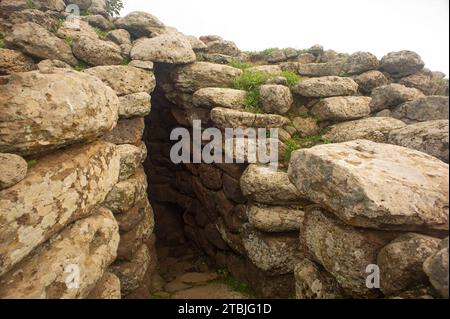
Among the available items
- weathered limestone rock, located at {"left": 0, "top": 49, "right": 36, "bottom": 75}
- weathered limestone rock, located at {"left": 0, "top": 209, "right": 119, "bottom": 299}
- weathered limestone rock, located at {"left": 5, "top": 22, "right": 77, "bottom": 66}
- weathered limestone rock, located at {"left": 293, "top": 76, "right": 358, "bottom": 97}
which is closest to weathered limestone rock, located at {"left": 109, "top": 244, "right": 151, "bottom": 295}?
weathered limestone rock, located at {"left": 0, "top": 209, "right": 119, "bottom": 299}

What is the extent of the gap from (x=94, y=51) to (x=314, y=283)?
510 inches

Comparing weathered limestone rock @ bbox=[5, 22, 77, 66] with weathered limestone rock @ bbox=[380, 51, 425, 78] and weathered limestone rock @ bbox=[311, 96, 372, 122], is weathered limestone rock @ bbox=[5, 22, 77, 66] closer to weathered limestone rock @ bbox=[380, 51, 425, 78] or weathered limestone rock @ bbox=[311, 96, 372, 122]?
weathered limestone rock @ bbox=[311, 96, 372, 122]

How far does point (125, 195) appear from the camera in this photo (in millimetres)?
11883

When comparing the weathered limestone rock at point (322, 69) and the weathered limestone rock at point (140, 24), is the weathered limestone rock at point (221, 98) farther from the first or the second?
the weathered limestone rock at point (322, 69)

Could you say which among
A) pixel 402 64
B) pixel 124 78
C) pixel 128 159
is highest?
pixel 402 64

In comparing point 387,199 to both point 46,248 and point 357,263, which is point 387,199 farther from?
point 46,248

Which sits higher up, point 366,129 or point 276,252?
point 366,129

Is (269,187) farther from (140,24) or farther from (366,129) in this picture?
(140,24)

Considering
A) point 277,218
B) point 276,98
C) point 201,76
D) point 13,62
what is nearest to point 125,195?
point 277,218

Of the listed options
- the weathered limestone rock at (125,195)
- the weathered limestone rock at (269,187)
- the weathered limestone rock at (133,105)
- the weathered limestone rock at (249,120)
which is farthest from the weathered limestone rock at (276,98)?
the weathered limestone rock at (125,195)

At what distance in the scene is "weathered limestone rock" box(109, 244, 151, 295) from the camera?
1202 centimetres

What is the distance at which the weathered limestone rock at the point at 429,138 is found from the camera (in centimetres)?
744
